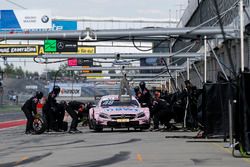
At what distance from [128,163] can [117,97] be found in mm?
12418

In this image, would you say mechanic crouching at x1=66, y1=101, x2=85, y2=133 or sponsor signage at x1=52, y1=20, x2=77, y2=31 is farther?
sponsor signage at x1=52, y1=20, x2=77, y2=31

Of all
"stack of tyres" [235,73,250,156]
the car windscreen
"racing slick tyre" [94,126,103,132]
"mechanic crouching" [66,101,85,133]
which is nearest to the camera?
"stack of tyres" [235,73,250,156]

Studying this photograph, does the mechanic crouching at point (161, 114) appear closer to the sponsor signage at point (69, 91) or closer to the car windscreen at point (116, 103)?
the car windscreen at point (116, 103)

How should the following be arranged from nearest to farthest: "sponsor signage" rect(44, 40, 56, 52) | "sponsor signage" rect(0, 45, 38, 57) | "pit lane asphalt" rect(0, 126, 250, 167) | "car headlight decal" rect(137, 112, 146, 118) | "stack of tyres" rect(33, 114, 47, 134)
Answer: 1. "pit lane asphalt" rect(0, 126, 250, 167)
2. "stack of tyres" rect(33, 114, 47, 134)
3. "car headlight decal" rect(137, 112, 146, 118)
4. "sponsor signage" rect(44, 40, 56, 52)
5. "sponsor signage" rect(0, 45, 38, 57)

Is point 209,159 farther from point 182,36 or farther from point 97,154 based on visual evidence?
point 182,36

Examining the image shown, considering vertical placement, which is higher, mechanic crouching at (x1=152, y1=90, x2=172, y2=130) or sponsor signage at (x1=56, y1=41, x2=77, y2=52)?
sponsor signage at (x1=56, y1=41, x2=77, y2=52)

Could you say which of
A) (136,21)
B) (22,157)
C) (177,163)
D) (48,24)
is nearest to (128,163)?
(177,163)

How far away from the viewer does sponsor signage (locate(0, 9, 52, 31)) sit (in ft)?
209

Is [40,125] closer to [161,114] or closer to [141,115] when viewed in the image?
[141,115]

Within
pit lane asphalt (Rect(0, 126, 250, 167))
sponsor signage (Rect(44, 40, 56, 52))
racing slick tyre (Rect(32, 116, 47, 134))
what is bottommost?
pit lane asphalt (Rect(0, 126, 250, 167))

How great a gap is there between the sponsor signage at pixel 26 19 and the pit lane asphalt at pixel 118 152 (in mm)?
45741

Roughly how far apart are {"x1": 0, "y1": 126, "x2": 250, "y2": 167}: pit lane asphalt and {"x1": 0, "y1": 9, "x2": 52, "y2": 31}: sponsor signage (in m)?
45.7

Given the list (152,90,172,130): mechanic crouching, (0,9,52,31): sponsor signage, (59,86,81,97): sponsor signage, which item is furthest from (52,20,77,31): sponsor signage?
(152,90,172,130): mechanic crouching

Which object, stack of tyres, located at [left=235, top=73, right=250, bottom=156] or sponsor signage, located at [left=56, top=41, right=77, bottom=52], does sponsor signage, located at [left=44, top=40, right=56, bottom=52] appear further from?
stack of tyres, located at [left=235, top=73, right=250, bottom=156]
